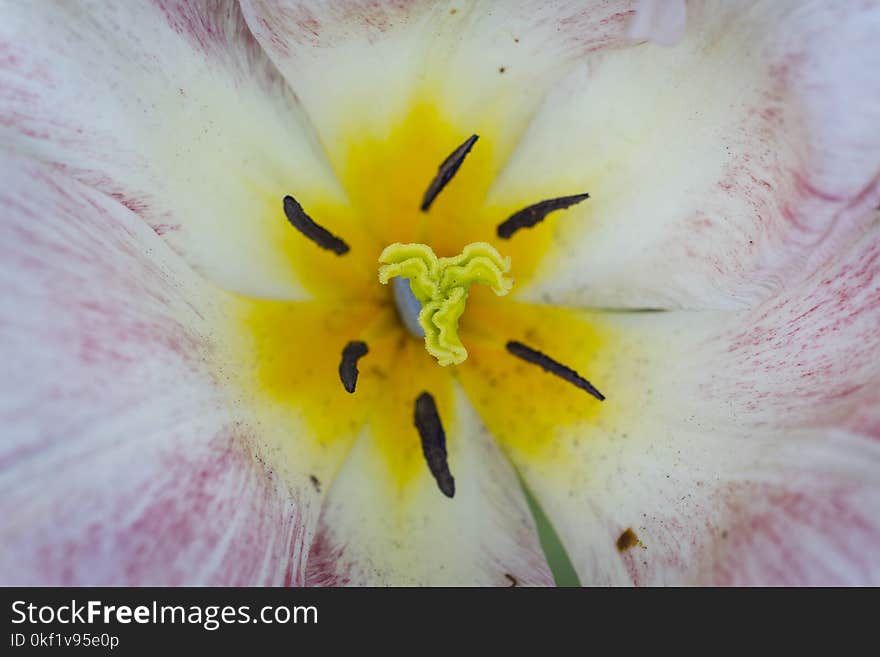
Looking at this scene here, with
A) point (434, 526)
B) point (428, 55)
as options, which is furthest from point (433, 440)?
point (428, 55)

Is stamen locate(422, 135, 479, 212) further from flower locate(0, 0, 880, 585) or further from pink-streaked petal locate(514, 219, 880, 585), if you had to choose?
pink-streaked petal locate(514, 219, 880, 585)

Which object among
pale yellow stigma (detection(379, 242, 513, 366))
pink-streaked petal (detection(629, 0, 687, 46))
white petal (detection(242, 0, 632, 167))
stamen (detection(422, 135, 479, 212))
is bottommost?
pale yellow stigma (detection(379, 242, 513, 366))

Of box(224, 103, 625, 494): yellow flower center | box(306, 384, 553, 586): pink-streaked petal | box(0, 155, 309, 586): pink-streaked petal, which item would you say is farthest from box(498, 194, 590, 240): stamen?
box(0, 155, 309, 586): pink-streaked petal

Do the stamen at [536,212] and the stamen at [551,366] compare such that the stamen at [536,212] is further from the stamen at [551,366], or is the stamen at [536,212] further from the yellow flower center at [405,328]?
the stamen at [551,366]

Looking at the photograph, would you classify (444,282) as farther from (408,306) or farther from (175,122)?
(175,122)

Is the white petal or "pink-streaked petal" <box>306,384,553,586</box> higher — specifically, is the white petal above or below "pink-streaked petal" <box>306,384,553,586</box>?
above
